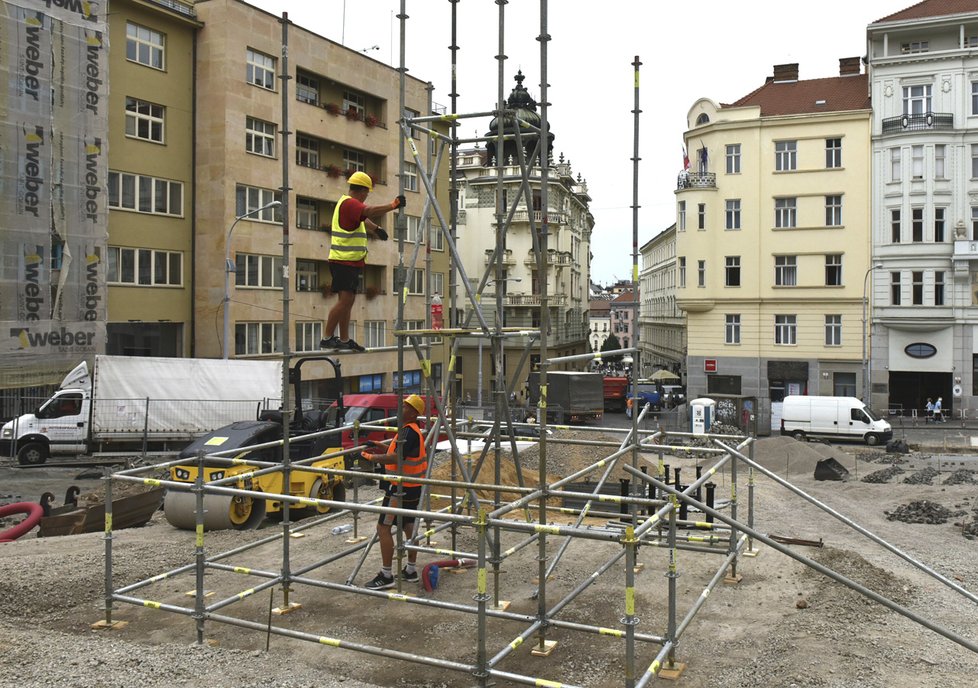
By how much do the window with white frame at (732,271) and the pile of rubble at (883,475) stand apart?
2082 centimetres

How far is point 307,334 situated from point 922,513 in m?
25.8

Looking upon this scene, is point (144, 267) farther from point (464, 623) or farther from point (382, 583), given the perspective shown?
point (464, 623)

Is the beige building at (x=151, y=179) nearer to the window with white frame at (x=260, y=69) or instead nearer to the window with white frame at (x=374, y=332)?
the window with white frame at (x=260, y=69)

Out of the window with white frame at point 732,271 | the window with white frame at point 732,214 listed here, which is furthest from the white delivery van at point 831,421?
the window with white frame at point 732,214

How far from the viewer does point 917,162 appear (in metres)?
41.0

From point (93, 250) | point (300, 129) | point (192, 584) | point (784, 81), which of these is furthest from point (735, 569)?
point (784, 81)

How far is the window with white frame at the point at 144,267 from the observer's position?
2945 cm

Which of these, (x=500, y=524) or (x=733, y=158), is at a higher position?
(x=733, y=158)

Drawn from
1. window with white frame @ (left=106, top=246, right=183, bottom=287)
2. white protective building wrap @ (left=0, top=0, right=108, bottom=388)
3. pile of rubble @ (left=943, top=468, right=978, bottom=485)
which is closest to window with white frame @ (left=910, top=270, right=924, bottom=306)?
pile of rubble @ (left=943, top=468, right=978, bottom=485)

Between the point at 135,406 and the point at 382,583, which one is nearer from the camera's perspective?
the point at 382,583

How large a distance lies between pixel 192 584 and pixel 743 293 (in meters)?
37.0

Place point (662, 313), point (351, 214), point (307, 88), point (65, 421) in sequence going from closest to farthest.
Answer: point (351, 214) < point (65, 421) < point (307, 88) < point (662, 313)

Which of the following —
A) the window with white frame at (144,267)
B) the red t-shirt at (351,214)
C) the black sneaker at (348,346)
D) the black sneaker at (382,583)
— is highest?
the window with white frame at (144,267)

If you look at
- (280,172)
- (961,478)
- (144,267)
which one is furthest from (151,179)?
(961,478)
